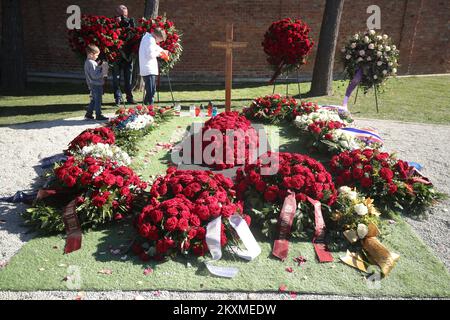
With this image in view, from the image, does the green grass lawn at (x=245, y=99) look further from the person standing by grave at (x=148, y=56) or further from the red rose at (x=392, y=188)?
the red rose at (x=392, y=188)

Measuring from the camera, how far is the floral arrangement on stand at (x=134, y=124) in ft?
21.2

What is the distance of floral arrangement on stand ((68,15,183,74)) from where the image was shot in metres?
8.76

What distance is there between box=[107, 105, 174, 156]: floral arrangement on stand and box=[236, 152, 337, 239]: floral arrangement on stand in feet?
8.37

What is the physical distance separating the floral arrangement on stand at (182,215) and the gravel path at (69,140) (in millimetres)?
512

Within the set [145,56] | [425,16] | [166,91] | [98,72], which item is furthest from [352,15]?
Result: [98,72]

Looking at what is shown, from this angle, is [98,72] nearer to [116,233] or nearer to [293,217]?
[116,233]

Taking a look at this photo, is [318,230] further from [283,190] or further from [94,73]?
[94,73]

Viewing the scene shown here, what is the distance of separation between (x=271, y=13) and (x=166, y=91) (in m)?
4.67

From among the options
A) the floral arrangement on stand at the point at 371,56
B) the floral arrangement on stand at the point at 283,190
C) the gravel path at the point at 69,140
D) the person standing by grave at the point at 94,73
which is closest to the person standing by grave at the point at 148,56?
the person standing by grave at the point at 94,73

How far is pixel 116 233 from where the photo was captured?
163 inches

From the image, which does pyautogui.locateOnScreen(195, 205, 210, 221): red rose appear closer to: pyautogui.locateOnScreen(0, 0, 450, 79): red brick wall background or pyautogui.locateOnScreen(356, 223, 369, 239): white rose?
pyautogui.locateOnScreen(356, 223, 369, 239): white rose

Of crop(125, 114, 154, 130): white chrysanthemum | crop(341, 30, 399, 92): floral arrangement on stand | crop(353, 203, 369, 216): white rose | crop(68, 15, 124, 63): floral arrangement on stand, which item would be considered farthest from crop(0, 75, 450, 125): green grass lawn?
crop(353, 203, 369, 216): white rose

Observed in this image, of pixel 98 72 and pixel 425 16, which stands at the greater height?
pixel 425 16
